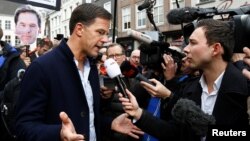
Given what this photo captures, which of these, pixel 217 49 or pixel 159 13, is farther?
pixel 159 13

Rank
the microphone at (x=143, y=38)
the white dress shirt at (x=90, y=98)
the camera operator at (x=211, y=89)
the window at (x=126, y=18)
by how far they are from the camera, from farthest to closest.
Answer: the window at (x=126, y=18), the microphone at (x=143, y=38), the white dress shirt at (x=90, y=98), the camera operator at (x=211, y=89)

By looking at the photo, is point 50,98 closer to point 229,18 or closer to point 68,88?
point 68,88

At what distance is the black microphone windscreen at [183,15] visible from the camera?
92.0 inches

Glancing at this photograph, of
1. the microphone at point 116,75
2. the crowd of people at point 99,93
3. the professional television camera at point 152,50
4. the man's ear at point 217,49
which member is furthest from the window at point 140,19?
the microphone at point 116,75

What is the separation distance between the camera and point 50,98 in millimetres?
1972

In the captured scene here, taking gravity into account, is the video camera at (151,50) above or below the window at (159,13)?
below

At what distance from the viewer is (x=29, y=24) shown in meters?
3.47

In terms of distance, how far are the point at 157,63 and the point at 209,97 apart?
65cm

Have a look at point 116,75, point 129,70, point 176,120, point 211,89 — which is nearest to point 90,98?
point 116,75

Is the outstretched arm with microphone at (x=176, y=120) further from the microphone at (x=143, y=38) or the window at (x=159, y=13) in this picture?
the window at (x=159, y=13)

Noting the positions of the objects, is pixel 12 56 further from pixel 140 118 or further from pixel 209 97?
pixel 209 97

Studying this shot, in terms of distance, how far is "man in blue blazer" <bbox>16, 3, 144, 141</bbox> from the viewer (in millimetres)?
1870

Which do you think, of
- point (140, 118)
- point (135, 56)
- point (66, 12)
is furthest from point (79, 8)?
point (66, 12)

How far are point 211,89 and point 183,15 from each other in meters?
0.56
